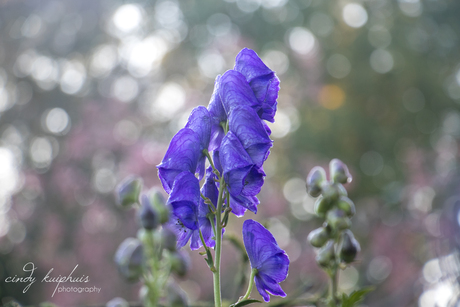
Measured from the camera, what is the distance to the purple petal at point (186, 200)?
56 centimetres

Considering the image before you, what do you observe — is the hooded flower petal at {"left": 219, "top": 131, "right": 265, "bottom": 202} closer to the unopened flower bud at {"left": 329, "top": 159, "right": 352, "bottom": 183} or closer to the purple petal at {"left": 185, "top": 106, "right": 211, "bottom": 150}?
the purple petal at {"left": 185, "top": 106, "right": 211, "bottom": 150}

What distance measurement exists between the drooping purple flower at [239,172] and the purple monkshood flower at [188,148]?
1.9 inches

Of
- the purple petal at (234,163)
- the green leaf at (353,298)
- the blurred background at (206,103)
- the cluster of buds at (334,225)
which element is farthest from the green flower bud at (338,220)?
the blurred background at (206,103)

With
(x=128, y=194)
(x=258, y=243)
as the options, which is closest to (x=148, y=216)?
(x=128, y=194)

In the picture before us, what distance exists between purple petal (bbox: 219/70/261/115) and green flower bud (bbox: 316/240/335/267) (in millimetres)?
291

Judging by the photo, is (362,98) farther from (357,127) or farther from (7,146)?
(7,146)

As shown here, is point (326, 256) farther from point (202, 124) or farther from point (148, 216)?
point (148, 216)

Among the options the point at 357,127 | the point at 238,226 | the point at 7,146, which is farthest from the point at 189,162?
the point at 357,127

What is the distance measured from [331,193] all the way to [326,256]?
111 mm

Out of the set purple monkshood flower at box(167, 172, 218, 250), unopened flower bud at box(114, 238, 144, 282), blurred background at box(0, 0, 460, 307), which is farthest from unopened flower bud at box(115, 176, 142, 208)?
blurred background at box(0, 0, 460, 307)

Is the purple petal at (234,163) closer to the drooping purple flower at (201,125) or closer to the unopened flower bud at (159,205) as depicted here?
the drooping purple flower at (201,125)

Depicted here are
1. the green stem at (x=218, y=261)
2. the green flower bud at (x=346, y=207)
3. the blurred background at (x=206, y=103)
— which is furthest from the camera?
the blurred background at (x=206, y=103)

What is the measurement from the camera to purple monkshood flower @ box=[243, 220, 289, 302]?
0.60m

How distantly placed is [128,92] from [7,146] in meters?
1.40
